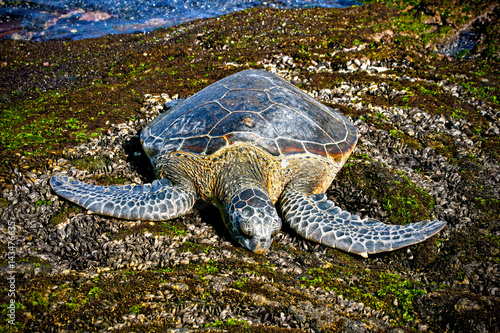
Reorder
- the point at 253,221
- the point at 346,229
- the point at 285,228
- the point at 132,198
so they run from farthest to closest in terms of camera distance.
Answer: the point at 285,228
the point at 132,198
the point at 346,229
the point at 253,221

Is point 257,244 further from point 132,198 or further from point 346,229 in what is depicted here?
point 132,198

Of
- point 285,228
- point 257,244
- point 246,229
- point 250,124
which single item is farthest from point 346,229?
point 250,124

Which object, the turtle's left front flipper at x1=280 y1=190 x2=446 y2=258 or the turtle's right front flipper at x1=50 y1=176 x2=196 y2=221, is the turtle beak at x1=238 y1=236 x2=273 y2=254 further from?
the turtle's right front flipper at x1=50 y1=176 x2=196 y2=221

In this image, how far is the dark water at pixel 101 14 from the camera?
1192 centimetres

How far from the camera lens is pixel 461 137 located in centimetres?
552

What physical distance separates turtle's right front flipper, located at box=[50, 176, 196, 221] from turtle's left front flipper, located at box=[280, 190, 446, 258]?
1272 mm

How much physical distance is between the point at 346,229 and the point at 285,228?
73 cm

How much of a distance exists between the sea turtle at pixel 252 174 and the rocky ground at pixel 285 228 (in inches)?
8.7

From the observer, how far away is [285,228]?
12.7 feet

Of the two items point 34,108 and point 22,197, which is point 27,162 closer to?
point 22,197

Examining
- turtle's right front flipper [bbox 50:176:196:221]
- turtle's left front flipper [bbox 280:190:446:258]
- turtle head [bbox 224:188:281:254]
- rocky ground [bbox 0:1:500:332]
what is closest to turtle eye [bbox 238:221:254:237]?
turtle head [bbox 224:188:281:254]

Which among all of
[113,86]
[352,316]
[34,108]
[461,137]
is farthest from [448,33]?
[34,108]

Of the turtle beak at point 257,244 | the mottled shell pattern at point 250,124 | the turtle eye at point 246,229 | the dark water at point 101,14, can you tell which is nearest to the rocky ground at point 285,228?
the turtle beak at point 257,244

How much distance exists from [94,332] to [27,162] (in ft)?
10.2
